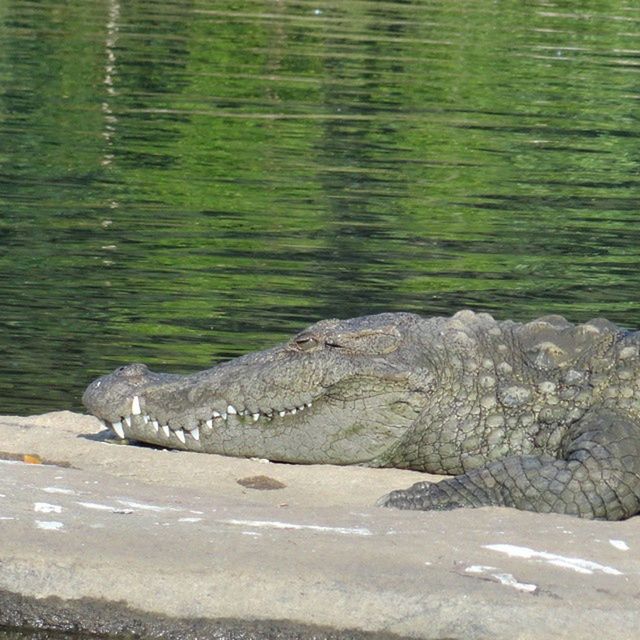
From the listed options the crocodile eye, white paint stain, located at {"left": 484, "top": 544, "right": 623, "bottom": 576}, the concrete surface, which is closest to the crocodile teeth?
the crocodile eye

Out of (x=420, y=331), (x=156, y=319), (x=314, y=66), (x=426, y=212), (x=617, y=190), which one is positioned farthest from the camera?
(x=314, y=66)

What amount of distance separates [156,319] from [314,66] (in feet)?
55.5

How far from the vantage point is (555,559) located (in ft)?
17.5

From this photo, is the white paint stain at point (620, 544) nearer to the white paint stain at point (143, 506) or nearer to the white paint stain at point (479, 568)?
the white paint stain at point (479, 568)

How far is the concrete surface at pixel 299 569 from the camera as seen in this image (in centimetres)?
497

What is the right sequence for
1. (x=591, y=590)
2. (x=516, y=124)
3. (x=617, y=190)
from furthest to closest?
(x=516, y=124), (x=617, y=190), (x=591, y=590)

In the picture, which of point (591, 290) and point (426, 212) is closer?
point (591, 290)

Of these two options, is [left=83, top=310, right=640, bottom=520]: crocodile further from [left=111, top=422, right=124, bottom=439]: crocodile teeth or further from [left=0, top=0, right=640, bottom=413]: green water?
[left=0, top=0, right=640, bottom=413]: green water

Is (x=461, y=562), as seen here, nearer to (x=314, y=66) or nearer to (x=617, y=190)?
(x=617, y=190)

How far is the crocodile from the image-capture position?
6.75 m

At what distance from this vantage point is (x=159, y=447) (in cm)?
701

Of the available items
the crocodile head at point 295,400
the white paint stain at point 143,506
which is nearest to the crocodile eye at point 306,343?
the crocodile head at point 295,400

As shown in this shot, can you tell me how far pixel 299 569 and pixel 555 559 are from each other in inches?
31.3

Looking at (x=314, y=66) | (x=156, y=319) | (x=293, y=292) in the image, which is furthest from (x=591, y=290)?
(x=314, y=66)
